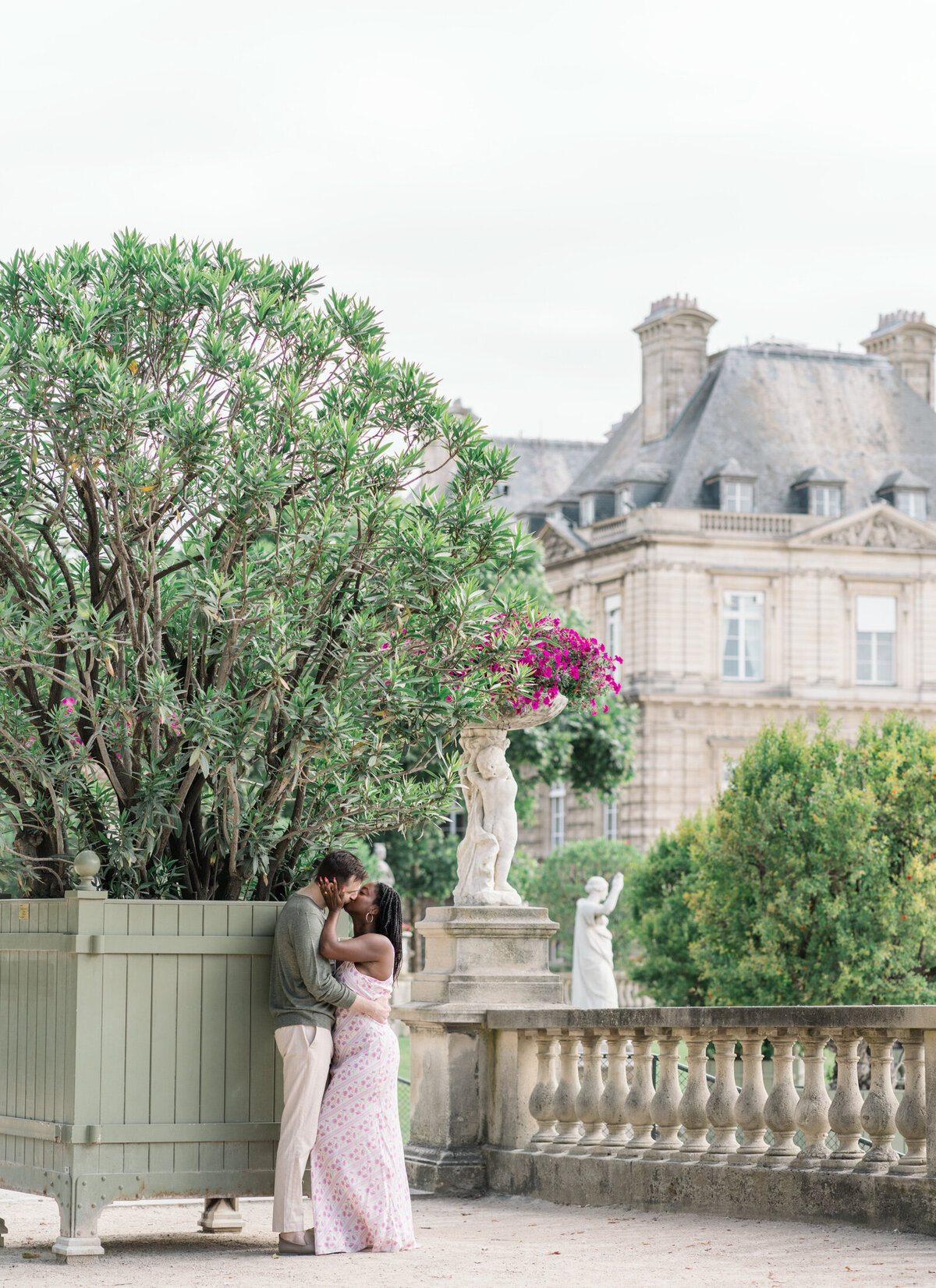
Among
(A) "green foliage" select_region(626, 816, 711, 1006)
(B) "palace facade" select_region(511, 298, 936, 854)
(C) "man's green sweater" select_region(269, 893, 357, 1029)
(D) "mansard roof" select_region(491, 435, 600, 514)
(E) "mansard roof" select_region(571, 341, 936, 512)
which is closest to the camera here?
A: (C) "man's green sweater" select_region(269, 893, 357, 1029)

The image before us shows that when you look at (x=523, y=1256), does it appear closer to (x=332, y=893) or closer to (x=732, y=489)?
(x=332, y=893)

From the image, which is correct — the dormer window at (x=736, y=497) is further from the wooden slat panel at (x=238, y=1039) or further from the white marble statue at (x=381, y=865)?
the wooden slat panel at (x=238, y=1039)

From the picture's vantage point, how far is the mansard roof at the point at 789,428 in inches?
1804

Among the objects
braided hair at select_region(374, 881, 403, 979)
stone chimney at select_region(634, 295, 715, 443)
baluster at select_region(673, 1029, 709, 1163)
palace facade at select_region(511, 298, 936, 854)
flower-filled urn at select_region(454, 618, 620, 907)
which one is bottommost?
baluster at select_region(673, 1029, 709, 1163)

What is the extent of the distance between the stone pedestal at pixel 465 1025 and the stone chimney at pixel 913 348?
4092 cm

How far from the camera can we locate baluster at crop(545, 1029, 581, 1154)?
31.1ft

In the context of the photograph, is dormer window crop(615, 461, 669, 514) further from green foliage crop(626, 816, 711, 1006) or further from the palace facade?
green foliage crop(626, 816, 711, 1006)

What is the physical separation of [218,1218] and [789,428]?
132ft

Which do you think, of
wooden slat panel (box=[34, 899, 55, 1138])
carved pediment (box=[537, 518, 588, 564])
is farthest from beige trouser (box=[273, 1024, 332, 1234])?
carved pediment (box=[537, 518, 588, 564])

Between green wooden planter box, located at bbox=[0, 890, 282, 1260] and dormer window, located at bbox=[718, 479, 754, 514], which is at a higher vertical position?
dormer window, located at bbox=[718, 479, 754, 514]

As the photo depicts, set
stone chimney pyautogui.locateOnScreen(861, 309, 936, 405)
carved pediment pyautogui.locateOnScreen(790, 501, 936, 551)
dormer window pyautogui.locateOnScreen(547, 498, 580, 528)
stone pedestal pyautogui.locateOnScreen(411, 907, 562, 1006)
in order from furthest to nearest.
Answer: dormer window pyautogui.locateOnScreen(547, 498, 580, 528), stone chimney pyautogui.locateOnScreen(861, 309, 936, 405), carved pediment pyautogui.locateOnScreen(790, 501, 936, 551), stone pedestal pyautogui.locateOnScreen(411, 907, 562, 1006)

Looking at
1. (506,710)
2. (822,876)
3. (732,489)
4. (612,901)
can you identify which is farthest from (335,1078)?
(732,489)

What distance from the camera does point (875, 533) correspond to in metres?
45.1

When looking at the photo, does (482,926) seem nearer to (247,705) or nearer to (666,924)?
(247,705)
